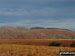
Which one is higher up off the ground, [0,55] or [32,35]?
[0,55]

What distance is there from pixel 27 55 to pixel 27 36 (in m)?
167

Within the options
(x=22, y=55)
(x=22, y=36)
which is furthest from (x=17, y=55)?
(x=22, y=36)

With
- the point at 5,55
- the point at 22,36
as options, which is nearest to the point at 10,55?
the point at 5,55

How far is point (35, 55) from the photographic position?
23625 mm

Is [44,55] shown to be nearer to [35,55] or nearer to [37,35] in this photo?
[35,55]

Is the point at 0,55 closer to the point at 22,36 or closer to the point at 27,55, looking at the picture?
the point at 27,55

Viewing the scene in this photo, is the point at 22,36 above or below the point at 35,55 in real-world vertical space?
below

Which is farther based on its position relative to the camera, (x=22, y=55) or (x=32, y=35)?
(x=32, y=35)

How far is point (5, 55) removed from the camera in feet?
75.1

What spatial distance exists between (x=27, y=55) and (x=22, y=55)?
56 centimetres

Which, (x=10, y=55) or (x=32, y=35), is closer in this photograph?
(x=10, y=55)

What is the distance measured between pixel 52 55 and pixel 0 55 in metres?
5.81

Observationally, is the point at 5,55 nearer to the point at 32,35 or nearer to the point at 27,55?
the point at 27,55

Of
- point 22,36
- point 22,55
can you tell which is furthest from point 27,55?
point 22,36
